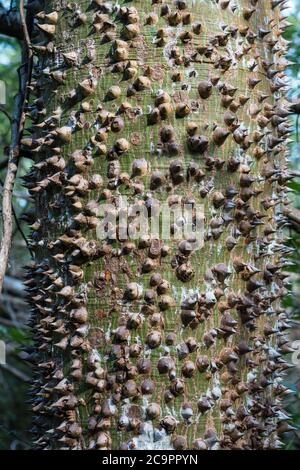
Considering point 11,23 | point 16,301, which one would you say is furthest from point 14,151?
point 16,301

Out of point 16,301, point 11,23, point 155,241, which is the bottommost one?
point 16,301

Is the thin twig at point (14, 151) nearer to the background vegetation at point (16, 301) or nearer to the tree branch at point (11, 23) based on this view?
the tree branch at point (11, 23)

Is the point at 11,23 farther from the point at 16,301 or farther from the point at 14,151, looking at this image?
the point at 16,301

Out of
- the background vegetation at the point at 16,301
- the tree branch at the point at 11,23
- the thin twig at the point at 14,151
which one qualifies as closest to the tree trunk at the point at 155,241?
the thin twig at the point at 14,151

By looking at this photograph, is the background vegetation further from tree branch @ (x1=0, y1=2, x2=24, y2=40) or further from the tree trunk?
the tree trunk

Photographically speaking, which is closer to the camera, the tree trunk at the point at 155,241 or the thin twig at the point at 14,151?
the tree trunk at the point at 155,241

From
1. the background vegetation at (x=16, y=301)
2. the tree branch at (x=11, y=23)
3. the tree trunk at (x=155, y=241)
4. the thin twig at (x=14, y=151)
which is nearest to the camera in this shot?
the tree trunk at (x=155, y=241)

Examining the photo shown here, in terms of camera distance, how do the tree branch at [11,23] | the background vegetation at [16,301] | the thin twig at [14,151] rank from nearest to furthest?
the thin twig at [14,151] → the tree branch at [11,23] → the background vegetation at [16,301]
